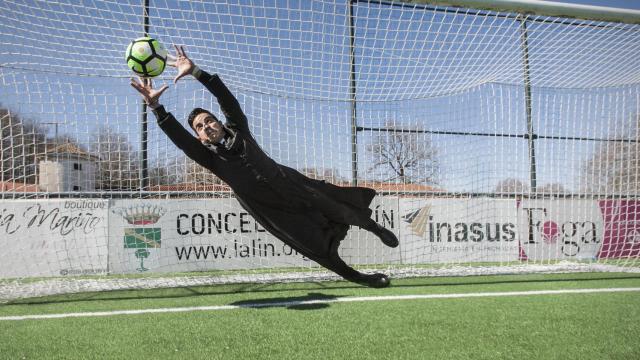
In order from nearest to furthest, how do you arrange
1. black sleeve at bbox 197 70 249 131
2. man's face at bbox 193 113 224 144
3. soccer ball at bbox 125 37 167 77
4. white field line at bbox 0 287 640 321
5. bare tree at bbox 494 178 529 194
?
black sleeve at bbox 197 70 249 131, man's face at bbox 193 113 224 144, soccer ball at bbox 125 37 167 77, white field line at bbox 0 287 640 321, bare tree at bbox 494 178 529 194

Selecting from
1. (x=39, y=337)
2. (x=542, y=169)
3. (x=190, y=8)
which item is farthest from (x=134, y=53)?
(x=542, y=169)

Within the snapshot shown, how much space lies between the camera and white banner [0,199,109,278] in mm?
8797

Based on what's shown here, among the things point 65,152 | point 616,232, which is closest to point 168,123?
point 65,152

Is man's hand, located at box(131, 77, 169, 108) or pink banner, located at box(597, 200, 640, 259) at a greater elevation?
man's hand, located at box(131, 77, 169, 108)

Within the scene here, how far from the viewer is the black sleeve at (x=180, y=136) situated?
3.70 meters

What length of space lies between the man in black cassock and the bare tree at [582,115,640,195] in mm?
8204

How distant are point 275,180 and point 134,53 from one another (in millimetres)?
1779

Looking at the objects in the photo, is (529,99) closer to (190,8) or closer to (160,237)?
(190,8)

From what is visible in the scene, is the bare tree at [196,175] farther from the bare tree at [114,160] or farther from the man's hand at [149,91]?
the man's hand at [149,91]

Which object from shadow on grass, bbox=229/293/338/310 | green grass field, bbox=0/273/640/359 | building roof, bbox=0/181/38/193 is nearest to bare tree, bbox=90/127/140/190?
building roof, bbox=0/181/38/193

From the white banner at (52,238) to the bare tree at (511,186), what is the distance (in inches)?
357

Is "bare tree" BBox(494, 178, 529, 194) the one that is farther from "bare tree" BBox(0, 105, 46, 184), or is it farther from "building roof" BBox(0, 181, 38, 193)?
"building roof" BBox(0, 181, 38, 193)

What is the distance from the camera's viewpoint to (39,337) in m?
4.73

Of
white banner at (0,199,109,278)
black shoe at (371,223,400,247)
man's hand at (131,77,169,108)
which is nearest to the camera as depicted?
man's hand at (131,77,169,108)
